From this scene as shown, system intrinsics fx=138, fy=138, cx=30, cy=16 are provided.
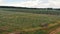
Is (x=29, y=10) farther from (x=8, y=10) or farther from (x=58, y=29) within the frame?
(x=58, y=29)

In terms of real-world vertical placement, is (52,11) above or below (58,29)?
above

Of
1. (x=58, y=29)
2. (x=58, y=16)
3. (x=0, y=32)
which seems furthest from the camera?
(x=58, y=16)

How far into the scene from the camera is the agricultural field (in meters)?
4.61

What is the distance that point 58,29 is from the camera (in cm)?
480

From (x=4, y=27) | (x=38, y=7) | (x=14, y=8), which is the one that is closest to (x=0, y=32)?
(x=4, y=27)

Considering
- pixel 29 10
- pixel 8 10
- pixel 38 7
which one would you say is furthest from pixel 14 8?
pixel 38 7

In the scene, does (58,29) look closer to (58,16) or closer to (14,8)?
(58,16)

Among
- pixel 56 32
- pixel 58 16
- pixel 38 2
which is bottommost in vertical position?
pixel 56 32

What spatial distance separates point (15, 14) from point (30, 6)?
2.27 feet

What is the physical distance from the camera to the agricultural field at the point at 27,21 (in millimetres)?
4605

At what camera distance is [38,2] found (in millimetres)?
5324

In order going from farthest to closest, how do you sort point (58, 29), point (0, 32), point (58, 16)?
point (58, 16) < point (58, 29) < point (0, 32)

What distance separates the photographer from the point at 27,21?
4840 millimetres

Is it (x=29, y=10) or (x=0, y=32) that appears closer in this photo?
(x=0, y=32)
